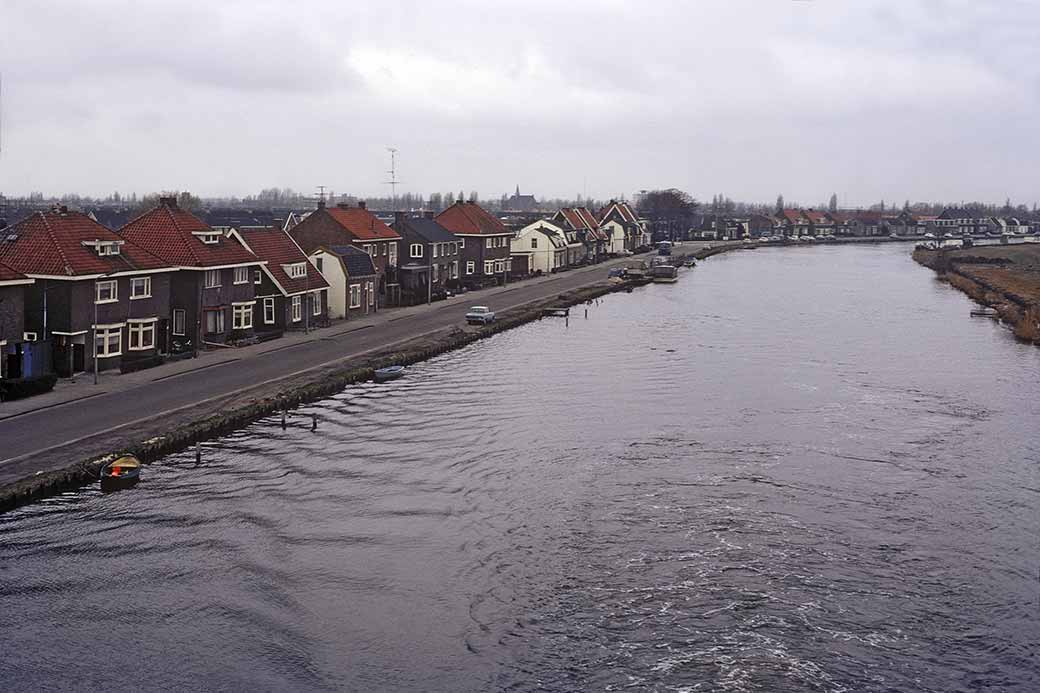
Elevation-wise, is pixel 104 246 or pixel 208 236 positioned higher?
pixel 208 236

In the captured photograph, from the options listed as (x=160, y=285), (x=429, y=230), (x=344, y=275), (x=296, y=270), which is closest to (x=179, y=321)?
(x=160, y=285)

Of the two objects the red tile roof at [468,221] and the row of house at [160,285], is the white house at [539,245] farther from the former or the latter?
the row of house at [160,285]

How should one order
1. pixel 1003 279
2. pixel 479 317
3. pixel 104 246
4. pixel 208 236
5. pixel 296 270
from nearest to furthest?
pixel 104 246
pixel 208 236
pixel 296 270
pixel 479 317
pixel 1003 279

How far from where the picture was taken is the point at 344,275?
60.9 m

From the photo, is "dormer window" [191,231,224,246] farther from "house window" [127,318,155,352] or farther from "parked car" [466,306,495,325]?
"parked car" [466,306,495,325]

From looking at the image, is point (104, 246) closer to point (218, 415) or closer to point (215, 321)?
point (215, 321)

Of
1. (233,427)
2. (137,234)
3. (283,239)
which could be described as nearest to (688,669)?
(233,427)

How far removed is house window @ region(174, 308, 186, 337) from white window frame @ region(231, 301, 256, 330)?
10.1 ft

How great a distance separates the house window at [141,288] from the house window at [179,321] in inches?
107

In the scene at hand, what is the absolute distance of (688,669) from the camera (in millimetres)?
19875

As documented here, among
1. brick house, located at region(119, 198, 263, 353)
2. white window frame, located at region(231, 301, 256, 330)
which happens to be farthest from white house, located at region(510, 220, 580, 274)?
brick house, located at region(119, 198, 263, 353)

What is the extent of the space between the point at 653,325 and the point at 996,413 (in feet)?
95.3

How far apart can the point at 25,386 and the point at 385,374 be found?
14.5 metres

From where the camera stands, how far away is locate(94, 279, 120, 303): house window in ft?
133
